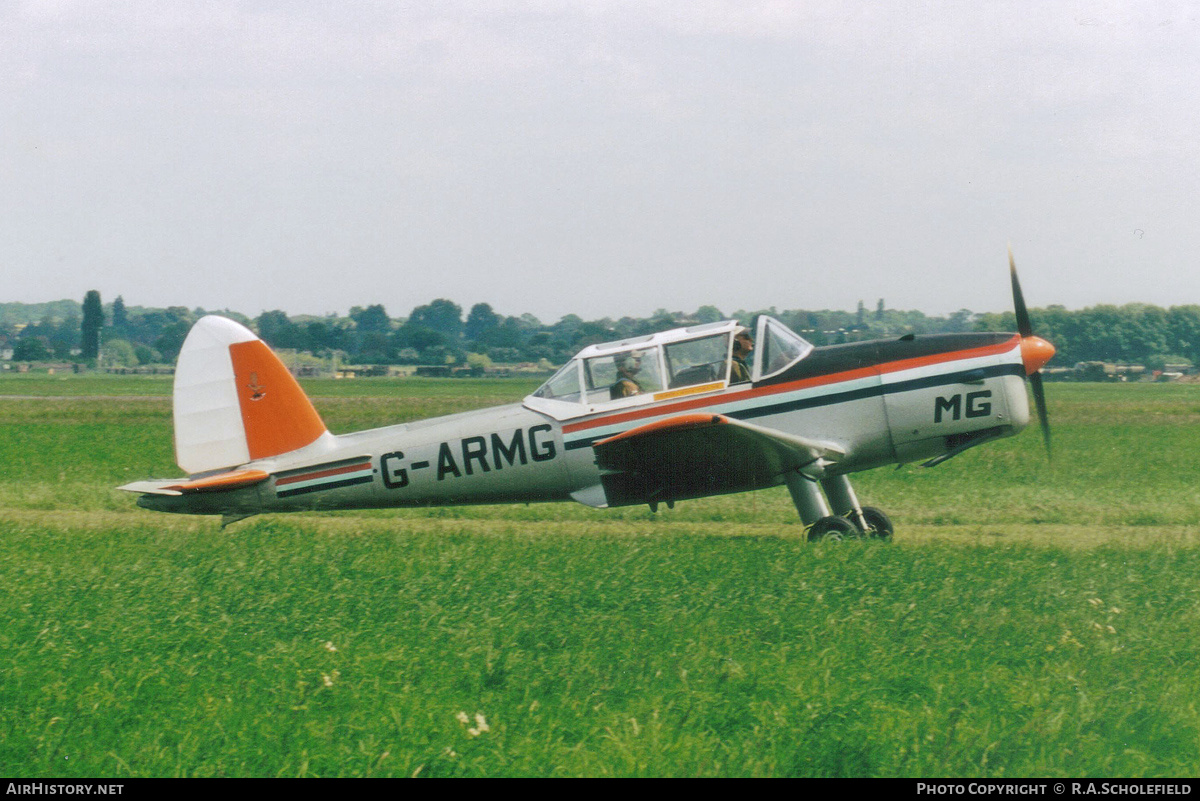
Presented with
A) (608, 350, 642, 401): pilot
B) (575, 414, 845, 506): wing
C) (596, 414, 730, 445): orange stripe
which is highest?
(608, 350, 642, 401): pilot

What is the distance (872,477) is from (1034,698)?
38.2ft

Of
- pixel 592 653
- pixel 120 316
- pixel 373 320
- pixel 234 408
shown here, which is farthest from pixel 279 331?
pixel 592 653

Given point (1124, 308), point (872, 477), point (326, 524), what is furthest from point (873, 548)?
point (1124, 308)

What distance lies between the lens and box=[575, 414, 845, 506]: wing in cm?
871

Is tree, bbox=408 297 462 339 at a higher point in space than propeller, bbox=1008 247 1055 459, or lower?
higher

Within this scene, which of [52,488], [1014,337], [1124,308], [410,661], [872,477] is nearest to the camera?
[410,661]

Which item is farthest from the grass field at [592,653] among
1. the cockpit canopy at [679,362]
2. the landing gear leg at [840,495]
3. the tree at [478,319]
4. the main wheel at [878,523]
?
the tree at [478,319]

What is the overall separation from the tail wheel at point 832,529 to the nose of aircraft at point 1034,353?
2.10m

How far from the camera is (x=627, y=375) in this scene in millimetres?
9531

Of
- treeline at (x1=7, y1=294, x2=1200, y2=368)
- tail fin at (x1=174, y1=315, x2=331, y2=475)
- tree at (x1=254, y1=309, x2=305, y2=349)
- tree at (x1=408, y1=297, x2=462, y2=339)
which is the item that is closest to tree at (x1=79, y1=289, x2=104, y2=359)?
treeline at (x1=7, y1=294, x2=1200, y2=368)

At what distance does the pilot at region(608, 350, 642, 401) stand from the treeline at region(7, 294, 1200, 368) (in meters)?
31.1

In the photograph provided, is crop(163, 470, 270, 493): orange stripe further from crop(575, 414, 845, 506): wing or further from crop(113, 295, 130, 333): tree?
crop(113, 295, 130, 333): tree
